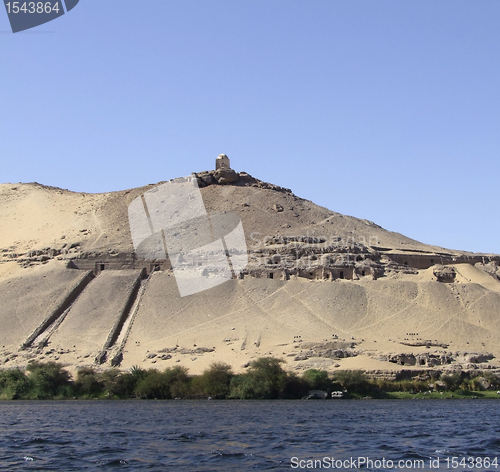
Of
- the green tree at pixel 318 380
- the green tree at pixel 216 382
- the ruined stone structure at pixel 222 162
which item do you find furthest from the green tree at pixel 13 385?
the ruined stone structure at pixel 222 162

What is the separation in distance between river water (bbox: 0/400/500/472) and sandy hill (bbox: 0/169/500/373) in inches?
522

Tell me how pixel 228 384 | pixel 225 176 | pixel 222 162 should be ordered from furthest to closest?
pixel 222 162
pixel 225 176
pixel 228 384

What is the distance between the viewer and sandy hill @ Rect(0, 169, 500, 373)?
52125mm

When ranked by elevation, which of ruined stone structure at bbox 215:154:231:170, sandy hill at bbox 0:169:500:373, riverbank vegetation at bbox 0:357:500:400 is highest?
ruined stone structure at bbox 215:154:231:170

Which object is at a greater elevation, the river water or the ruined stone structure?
the ruined stone structure

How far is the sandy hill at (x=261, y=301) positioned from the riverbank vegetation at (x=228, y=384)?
5.96ft

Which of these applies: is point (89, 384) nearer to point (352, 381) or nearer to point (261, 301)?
point (352, 381)

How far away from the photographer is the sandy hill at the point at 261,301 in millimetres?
52125

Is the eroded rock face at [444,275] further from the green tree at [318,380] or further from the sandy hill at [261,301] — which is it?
the green tree at [318,380]

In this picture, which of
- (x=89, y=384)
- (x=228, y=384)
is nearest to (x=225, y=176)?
(x=89, y=384)

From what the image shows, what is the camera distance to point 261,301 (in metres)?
60.0

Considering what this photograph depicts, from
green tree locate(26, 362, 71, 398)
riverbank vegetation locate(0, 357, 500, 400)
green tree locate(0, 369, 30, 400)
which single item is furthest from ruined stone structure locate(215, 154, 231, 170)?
green tree locate(0, 369, 30, 400)

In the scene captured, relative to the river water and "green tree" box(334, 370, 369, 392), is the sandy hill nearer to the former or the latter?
"green tree" box(334, 370, 369, 392)

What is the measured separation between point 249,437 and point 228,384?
19069 mm
